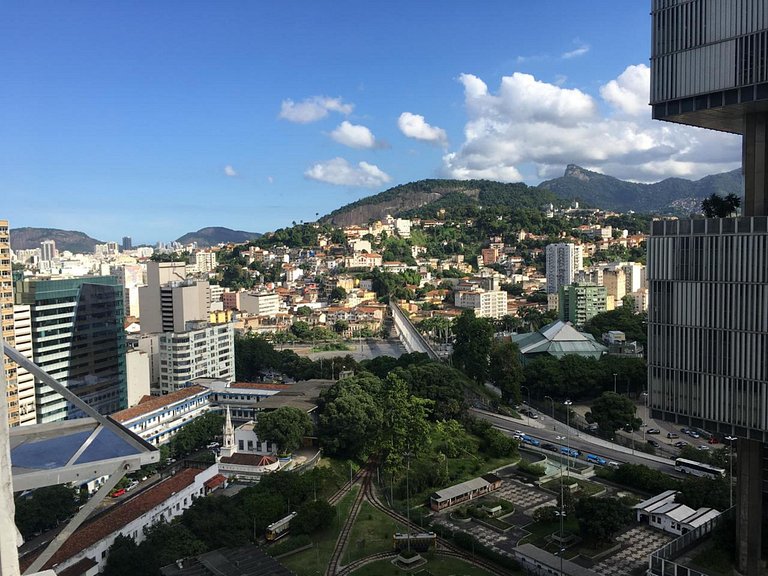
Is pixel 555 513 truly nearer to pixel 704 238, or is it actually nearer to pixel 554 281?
pixel 704 238

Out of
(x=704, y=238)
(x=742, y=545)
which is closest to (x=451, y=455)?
(x=742, y=545)

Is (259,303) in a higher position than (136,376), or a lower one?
higher

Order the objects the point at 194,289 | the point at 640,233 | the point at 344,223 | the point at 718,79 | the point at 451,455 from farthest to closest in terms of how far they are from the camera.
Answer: the point at 344,223, the point at 640,233, the point at 194,289, the point at 451,455, the point at 718,79

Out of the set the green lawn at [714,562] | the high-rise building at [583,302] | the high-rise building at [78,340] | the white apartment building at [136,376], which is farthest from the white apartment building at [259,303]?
the green lawn at [714,562]

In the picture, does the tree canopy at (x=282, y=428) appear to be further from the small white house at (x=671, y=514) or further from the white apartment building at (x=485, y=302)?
the white apartment building at (x=485, y=302)

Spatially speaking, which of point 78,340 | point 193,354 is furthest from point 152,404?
point 193,354

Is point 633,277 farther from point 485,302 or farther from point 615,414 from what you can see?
point 615,414

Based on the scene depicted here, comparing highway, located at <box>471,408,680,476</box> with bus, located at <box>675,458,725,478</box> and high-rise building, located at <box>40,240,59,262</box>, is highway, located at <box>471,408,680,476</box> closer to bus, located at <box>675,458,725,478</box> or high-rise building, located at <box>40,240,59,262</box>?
bus, located at <box>675,458,725,478</box>
